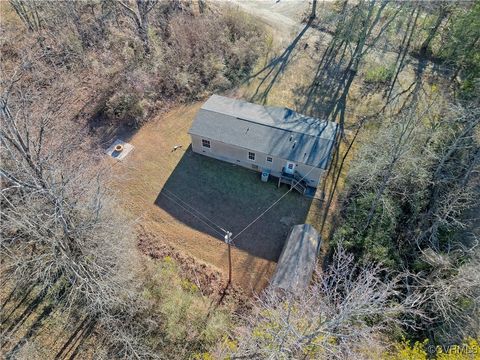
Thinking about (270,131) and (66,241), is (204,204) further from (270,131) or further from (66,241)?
(66,241)

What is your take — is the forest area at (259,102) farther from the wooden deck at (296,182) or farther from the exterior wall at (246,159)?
the exterior wall at (246,159)

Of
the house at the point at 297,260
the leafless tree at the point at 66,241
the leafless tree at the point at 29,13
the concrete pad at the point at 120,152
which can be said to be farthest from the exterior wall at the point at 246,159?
the leafless tree at the point at 29,13

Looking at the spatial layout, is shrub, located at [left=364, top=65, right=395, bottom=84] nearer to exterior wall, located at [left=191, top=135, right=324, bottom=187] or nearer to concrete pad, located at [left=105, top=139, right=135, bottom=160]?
exterior wall, located at [left=191, top=135, right=324, bottom=187]

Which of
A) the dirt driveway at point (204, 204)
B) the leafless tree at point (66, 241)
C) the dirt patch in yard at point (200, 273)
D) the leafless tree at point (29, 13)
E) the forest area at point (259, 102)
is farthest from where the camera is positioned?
the leafless tree at point (29, 13)

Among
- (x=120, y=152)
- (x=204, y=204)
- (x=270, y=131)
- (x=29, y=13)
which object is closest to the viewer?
(x=204, y=204)

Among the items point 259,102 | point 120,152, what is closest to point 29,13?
point 120,152
